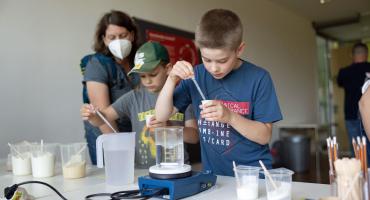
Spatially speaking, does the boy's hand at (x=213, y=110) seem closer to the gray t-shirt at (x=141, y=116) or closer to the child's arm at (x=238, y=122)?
the child's arm at (x=238, y=122)

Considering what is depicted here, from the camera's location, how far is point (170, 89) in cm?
124

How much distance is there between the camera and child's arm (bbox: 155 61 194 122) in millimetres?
1161

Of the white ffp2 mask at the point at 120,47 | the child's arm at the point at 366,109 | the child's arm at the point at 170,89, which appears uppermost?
the white ffp2 mask at the point at 120,47

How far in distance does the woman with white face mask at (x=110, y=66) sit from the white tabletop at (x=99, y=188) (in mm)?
419

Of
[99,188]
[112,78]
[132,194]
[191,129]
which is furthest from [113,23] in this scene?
[132,194]

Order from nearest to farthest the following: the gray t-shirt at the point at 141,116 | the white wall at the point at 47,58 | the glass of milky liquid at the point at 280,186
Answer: the glass of milky liquid at the point at 280,186
the gray t-shirt at the point at 141,116
the white wall at the point at 47,58

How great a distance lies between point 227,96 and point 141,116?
0.43 meters

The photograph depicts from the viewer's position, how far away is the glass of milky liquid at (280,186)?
86 centimetres

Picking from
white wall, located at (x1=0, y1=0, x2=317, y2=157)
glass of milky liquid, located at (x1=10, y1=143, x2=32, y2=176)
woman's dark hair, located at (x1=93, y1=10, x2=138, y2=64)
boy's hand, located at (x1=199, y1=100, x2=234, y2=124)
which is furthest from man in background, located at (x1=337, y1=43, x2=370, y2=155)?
glass of milky liquid, located at (x1=10, y1=143, x2=32, y2=176)

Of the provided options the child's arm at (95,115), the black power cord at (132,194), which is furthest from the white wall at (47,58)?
the black power cord at (132,194)

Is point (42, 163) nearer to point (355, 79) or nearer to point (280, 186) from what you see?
point (280, 186)

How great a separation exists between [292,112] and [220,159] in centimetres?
467

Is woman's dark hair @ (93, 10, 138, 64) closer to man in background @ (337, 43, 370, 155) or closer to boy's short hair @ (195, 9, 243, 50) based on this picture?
boy's short hair @ (195, 9, 243, 50)

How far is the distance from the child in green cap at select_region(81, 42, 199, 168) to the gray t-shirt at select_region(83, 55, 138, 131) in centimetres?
11
